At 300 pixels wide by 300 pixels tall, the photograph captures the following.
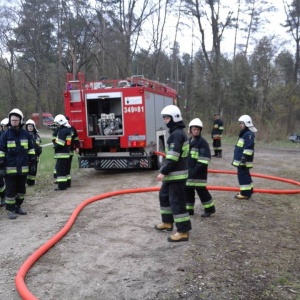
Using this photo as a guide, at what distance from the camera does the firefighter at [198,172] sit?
233 inches

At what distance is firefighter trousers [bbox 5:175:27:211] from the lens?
621cm

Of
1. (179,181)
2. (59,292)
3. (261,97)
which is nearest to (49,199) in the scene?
(179,181)

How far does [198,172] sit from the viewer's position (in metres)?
5.89

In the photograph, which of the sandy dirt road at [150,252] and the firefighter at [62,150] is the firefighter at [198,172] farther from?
the firefighter at [62,150]

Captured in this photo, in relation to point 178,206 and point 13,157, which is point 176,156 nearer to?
point 178,206

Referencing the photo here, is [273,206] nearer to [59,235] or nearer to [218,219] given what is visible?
[218,219]

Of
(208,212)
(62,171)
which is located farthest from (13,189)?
(208,212)

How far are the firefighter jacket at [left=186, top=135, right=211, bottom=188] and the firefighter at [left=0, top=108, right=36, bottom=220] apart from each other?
8.78ft

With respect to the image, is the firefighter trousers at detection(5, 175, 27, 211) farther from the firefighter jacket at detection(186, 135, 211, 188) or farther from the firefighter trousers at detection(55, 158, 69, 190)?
the firefighter jacket at detection(186, 135, 211, 188)

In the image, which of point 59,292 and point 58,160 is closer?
point 59,292

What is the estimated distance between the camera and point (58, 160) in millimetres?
8289

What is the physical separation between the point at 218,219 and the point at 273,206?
1452mm

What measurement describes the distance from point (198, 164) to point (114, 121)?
4899 mm

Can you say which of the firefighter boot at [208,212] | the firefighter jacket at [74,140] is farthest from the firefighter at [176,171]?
the firefighter jacket at [74,140]
